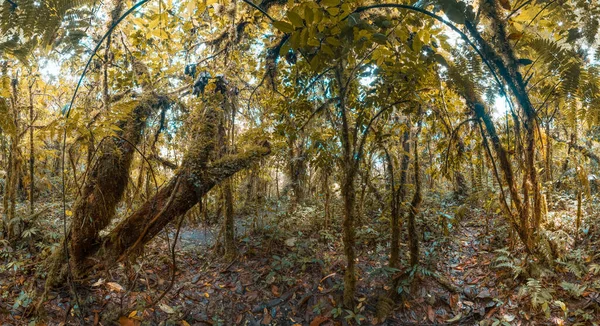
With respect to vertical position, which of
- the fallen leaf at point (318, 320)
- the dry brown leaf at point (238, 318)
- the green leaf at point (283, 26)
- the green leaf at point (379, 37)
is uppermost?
the green leaf at point (379, 37)

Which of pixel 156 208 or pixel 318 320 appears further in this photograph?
pixel 156 208

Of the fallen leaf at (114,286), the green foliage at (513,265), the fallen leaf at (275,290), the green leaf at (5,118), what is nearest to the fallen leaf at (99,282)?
the fallen leaf at (114,286)

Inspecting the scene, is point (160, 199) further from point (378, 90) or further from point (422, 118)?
point (422, 118)

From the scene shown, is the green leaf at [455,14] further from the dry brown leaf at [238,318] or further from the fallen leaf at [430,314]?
the dry brown leaf at [238,318]

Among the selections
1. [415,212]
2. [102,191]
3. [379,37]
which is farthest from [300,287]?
[379,37]

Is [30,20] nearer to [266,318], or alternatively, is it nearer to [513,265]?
[266,318]

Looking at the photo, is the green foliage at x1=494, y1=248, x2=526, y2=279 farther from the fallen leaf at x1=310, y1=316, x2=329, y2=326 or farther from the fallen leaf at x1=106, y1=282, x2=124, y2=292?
the fallen leaf at x1=106, y1=282, x2=124, y2=292

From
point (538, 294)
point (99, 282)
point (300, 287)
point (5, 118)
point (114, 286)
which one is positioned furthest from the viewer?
point (300, 287)

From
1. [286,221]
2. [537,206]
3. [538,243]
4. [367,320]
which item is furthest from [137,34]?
[538,243]

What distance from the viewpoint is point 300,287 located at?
428 centimetres

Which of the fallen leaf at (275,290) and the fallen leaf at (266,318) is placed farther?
the fallen leaf at (275,290)

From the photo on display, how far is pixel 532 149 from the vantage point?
2828mm

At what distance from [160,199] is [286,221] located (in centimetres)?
231

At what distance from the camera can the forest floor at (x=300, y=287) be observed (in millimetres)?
3244
